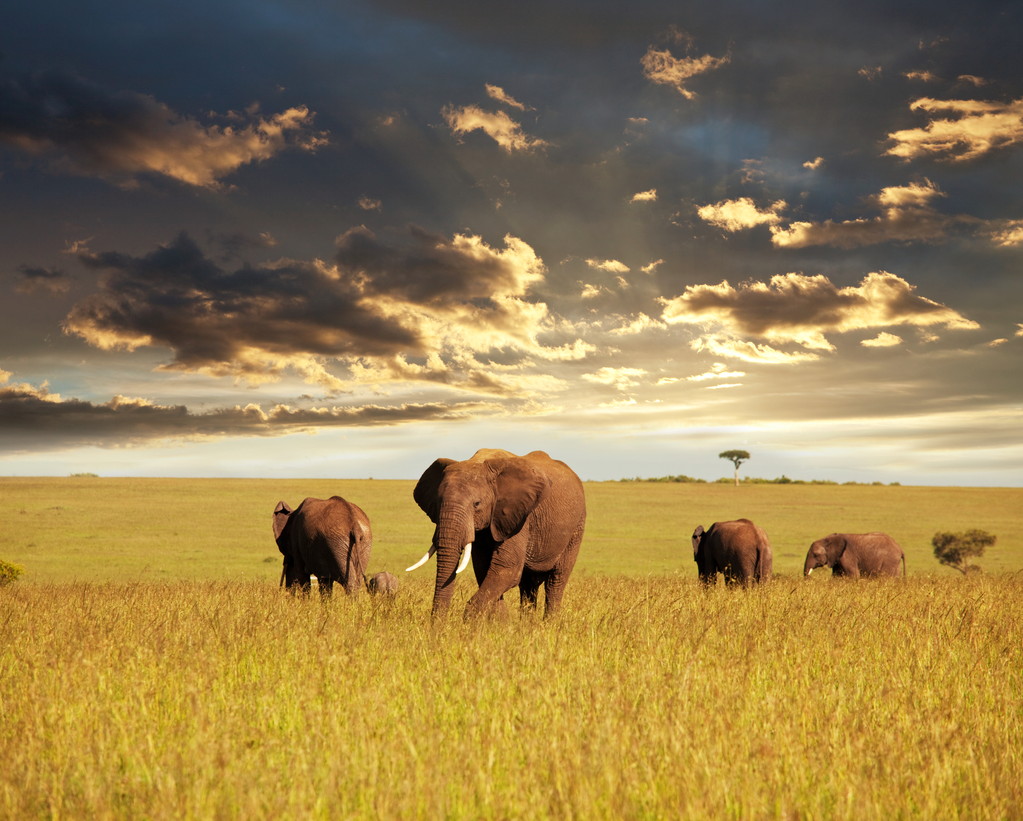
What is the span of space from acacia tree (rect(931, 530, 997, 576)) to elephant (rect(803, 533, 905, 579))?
19115mm

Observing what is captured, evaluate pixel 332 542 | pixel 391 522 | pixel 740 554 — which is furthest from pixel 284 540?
pixel 391 522

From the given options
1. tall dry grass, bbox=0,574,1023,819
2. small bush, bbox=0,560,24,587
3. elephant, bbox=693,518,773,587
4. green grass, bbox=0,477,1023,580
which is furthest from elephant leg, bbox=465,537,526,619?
small bush, bbox=0,560,24,587

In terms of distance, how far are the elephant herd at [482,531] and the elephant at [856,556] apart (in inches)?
556

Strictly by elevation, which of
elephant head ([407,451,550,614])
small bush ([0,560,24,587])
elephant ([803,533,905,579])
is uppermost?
elephant head ([407,451,550,614])

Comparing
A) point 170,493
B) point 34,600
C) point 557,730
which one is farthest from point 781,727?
point 170,493

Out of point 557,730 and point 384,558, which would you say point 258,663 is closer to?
point 557,730

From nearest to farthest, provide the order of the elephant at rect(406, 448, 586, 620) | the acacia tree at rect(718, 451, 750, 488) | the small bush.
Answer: the elephant at rect(406, 448, 586, 620), the small bush, the acacia tree at rect(718, 451, 750, 488)

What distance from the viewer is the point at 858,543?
22938 millimetres

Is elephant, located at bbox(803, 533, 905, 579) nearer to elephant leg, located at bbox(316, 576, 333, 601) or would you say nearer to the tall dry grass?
the tall dry grass

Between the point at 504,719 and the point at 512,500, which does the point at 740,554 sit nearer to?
the point at 512,500

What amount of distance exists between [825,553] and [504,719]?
20164mm

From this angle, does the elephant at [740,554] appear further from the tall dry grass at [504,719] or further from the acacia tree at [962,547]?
the acacia tree at [962,547]

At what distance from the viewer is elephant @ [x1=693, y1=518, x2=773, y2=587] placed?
1775 centimetres

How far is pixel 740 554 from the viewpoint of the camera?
701 inches
